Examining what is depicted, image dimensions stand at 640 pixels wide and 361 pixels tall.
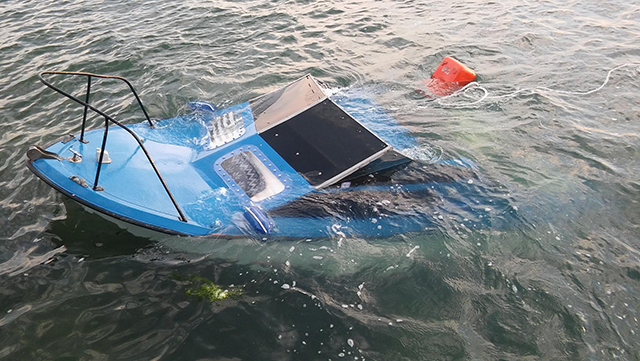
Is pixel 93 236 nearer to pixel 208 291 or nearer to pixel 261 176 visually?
pixel 208 291

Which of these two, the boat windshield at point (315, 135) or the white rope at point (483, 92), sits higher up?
the boat windshield at point (315, 135)

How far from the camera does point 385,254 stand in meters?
4.89

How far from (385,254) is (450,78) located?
13.6 feet

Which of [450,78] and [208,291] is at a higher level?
[450,78]

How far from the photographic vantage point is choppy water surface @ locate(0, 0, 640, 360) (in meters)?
4.15

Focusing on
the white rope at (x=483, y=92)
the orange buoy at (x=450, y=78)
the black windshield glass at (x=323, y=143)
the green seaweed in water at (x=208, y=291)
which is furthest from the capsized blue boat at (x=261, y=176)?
the orange buoy at (x=450, y=78)

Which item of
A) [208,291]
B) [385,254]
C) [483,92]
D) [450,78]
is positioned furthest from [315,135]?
[483,92]

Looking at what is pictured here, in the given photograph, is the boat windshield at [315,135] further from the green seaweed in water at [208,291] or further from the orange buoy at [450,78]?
the orange buoy at [450,78]

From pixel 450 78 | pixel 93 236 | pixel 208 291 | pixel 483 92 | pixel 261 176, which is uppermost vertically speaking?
pixel 450 78

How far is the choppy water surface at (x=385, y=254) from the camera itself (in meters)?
4.15

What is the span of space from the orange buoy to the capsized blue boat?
2.20 metres

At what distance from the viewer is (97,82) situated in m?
8.50

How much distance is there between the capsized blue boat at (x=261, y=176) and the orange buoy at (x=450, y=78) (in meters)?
2.20

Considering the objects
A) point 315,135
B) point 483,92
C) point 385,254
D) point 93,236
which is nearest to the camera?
point 385,254
